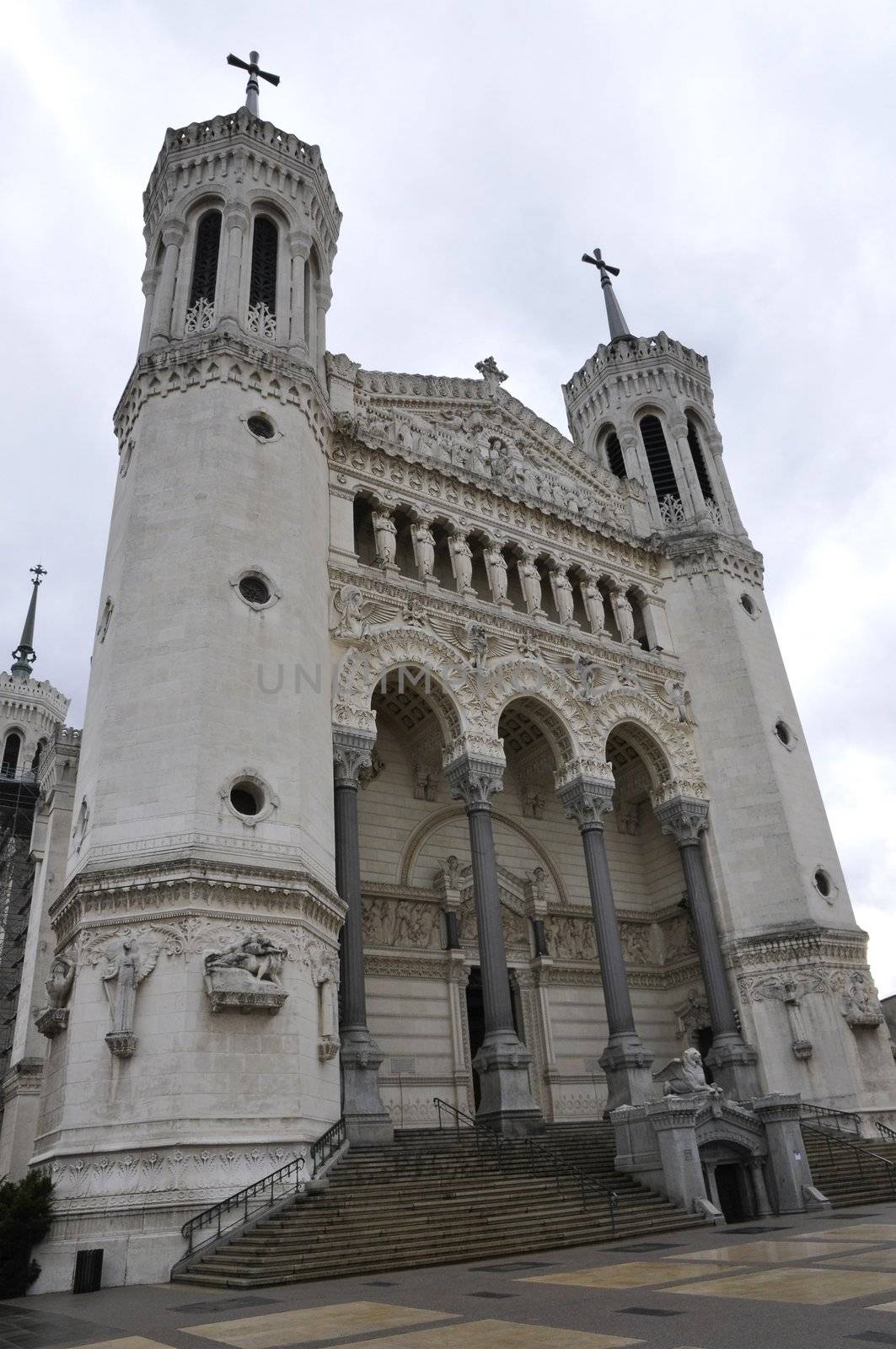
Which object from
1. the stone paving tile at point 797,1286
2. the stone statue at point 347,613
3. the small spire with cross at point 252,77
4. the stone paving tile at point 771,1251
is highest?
the small spire with cross at point 252,77

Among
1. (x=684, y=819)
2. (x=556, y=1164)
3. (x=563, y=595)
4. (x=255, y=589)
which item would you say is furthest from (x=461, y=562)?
(x=556, y=1164)

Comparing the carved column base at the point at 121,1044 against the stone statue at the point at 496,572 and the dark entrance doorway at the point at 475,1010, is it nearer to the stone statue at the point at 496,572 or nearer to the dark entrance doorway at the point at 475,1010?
the dark entrance doorway at the point at 475,1010

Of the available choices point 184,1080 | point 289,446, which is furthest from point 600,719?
point 184,1080

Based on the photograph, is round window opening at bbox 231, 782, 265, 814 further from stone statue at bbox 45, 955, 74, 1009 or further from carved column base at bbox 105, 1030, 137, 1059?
carved column base at bbox 105, 1030, 137, 1059

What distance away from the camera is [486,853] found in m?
23.6

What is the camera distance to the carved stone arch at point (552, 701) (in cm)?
2628

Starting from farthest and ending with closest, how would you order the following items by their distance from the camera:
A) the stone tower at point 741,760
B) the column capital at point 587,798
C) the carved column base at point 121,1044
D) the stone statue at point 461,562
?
the stone statue at point 461,562 → the column capital at point 587,798 → the stone tower at point 741,760 → the carved column base at point 121,1044

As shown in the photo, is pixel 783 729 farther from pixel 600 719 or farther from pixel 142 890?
pixel 142 890

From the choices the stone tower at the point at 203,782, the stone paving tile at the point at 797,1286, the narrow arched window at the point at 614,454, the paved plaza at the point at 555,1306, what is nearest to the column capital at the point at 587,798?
the stone tower at the point at 203,782

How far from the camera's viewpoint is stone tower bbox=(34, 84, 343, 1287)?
15.6 meters

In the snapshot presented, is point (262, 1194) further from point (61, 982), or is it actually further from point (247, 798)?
point (247, 798)

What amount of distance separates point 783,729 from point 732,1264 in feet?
68.9

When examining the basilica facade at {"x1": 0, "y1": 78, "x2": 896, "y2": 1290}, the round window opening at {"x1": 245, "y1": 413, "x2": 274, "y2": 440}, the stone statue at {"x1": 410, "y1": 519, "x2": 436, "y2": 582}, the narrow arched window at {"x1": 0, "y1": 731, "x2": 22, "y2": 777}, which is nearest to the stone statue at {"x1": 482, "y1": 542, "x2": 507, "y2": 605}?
the basilica facade at {"x1": 0, "y1": 78, "x2": 896, "y2": 1290}

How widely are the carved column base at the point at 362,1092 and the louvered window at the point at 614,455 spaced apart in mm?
24585
